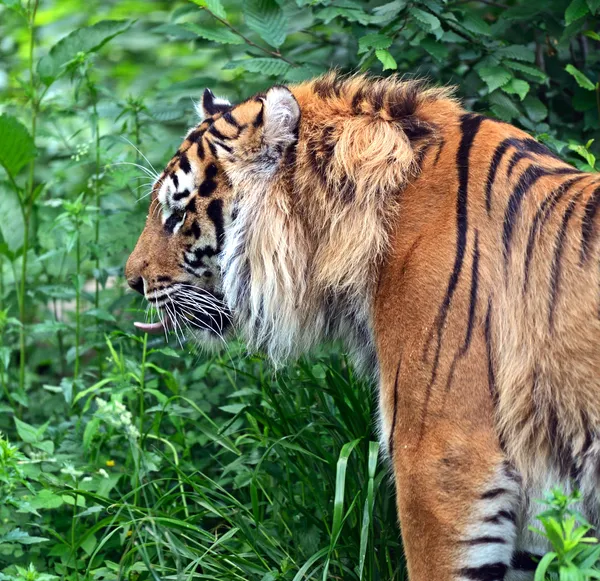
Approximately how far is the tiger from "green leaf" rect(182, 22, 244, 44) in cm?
56

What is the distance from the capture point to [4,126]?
13.6 feet

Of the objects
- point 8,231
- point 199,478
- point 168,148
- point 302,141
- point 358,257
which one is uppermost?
point 302,141

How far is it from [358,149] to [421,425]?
3.05ft

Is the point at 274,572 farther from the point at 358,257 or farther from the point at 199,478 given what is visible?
the point at 358,257

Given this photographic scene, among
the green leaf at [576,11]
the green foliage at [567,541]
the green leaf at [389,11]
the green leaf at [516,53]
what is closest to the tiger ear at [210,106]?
the green leaf at [389,11]

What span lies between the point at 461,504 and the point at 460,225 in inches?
31.0

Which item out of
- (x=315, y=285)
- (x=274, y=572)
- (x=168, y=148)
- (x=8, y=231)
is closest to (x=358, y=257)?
(x=315, y=285)

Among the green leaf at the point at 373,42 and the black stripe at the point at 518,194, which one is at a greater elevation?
the green leaf at the point at 373,42

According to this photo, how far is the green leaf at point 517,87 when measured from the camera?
3.70 metres

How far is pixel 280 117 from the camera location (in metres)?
3.08

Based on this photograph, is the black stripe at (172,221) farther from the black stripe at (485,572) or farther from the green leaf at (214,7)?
the black stripe at (485,572)

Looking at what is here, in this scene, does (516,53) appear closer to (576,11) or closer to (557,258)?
(576,11)

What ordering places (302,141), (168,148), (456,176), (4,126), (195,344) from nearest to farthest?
(456,176) → (302,141) → (195,344) → (4,126) → (168,148)

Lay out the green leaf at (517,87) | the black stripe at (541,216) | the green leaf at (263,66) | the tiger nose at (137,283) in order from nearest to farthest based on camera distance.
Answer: the black stripe at (541,216) < the tiger nose at (137,283) < the green leaf at (517,87) < the green leaf at (263,66)
